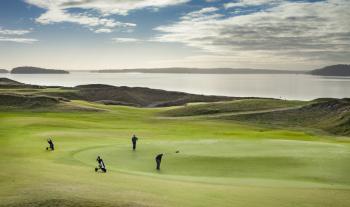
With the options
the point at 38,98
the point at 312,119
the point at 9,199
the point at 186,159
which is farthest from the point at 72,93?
the point at 9,199

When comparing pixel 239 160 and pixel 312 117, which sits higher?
pixel 312 117

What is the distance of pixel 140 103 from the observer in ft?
629

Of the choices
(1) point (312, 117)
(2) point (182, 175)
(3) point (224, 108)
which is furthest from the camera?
(3) point (224, 108)

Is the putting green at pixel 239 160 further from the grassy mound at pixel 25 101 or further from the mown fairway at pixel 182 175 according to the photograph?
the grassy mound at pixel 25 101

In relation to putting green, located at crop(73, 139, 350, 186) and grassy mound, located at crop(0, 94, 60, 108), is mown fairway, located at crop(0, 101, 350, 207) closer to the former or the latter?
putting green, located at crop(73, 139, 350, 186)

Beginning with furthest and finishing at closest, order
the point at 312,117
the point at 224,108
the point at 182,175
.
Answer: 1. the point at 224,108
2. the point at 312,117
3. the point at 182,175

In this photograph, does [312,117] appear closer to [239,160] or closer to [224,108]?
[224,108]

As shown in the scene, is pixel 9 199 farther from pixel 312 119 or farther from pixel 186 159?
pixel 312 119

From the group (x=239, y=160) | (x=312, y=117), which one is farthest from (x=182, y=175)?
(x=312, y=117)

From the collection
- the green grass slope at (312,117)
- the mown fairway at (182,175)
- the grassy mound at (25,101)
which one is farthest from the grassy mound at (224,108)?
the mown fairway at (182,175)

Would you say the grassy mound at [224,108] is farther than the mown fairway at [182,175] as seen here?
Yes

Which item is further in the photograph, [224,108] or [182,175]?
[224,108]

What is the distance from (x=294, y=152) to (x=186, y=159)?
852cm

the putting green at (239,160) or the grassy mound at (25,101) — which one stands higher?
the grassy mound at (25,101)
